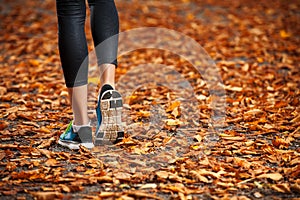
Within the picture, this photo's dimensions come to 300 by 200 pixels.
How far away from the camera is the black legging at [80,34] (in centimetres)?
265

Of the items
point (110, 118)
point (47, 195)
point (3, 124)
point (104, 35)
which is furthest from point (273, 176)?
point (3, 124)

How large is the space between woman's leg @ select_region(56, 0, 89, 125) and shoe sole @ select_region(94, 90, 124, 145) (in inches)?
5.5

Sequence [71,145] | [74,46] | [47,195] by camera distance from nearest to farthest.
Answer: [47,195] → [74,46] → [71,145]

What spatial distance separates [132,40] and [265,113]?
270 centimetres

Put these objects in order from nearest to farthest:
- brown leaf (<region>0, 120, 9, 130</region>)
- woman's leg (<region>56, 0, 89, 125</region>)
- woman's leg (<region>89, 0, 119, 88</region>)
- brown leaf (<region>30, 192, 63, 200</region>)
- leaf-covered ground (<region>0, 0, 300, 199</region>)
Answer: brown leaf (<region>30, 192, 63, 200</region>) → leaf-covered ground (<region>0, 0, 300, 199</region>) → woman's leg (<region>56, 0, 89, 125</region>) → woman's leg (<region>89, 0, 119, 88</region>) → brown leaf (<region>0, 120, 9, 130</region>)

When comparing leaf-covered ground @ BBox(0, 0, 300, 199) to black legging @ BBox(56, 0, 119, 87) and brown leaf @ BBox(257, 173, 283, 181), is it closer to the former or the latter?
brown leaf @ BBox(257, 173, 283, 181)

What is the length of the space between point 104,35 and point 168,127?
0.79 m

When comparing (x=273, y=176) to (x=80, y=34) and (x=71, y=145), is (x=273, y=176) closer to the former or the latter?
(x=71, y=145)

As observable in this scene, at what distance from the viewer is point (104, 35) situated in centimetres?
284

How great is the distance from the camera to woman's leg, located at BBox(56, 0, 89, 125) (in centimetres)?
264

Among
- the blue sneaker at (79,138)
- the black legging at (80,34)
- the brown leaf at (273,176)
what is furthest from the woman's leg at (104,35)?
the brown leaf at (273,176)

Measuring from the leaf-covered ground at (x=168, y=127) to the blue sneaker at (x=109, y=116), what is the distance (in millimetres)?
76

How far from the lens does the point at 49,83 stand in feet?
14.2

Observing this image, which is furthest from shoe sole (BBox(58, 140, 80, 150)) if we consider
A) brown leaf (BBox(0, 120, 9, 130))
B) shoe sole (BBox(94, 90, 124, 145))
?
brown leaf (BBox(0, 120, 9, 130))
